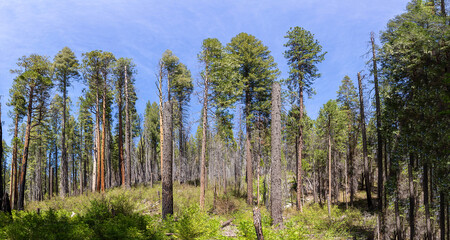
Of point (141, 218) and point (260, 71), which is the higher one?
point (260, 71)

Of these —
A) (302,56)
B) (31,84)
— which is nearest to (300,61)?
(302,56)

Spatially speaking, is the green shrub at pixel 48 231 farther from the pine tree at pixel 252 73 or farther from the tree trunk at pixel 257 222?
the pine tree at pixel 252 73

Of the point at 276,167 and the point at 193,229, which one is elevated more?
the point at 276,167

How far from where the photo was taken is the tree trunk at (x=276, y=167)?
9.97m

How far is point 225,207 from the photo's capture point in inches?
669

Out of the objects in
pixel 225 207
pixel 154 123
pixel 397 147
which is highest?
pixel 154 123

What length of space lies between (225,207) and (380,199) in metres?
10.2

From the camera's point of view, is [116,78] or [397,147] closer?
[397,147]

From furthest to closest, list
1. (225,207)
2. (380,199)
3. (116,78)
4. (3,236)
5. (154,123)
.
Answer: (154,123), (116,78), (225,207), (380,199), (3,236)

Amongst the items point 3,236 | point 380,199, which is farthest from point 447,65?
point 3,236

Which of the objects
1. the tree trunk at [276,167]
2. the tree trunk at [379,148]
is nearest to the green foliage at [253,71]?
the tree trunk at [379,148]

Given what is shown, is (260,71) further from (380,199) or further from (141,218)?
(141,218)

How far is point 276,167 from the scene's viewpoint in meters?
10.4

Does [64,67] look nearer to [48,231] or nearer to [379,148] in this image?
[48,231]
